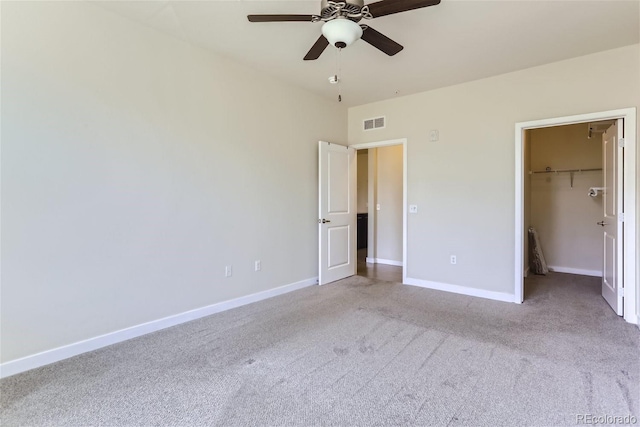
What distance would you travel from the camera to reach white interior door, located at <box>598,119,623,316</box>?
10.5ft

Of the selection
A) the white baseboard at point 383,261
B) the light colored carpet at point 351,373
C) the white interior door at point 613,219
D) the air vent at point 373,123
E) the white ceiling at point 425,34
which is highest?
the white ceiling at point 425,34

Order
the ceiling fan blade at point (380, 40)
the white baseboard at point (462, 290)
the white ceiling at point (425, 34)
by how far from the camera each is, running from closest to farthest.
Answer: the ceiling fan blade at point (380, 40) → the white ceiling at point (425, 34) → the white baseboard at point (462, 290)

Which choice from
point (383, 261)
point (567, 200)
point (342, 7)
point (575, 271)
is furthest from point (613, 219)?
point (342, 7)

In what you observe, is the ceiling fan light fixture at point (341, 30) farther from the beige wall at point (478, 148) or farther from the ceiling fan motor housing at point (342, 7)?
the beige wall at point (478, 148)

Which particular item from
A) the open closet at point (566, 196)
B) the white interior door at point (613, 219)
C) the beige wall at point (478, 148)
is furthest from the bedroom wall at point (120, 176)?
the open closet at point (566, 196)

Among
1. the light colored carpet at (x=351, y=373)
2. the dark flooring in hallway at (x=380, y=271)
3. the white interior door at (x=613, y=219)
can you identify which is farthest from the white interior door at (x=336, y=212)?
the white interior door at (x=613, y=219)

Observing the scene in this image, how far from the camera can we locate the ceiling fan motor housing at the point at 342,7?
191 centimetres

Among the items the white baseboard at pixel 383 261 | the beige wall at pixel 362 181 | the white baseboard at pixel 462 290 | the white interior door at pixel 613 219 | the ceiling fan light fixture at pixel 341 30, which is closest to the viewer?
the ceiling fan light fixture at pixel 341 30

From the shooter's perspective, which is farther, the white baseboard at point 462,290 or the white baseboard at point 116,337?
the white baseboard at point 462,290

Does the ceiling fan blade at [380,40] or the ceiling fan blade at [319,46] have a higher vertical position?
the ceiling fan blade at [319,46]

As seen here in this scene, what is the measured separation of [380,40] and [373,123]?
8.50 ft

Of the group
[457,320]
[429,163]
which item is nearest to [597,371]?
[457,320]

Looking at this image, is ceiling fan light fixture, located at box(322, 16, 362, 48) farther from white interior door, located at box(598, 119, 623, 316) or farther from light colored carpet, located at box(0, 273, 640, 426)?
white interior door, located at box(598, 119, 623, 316)

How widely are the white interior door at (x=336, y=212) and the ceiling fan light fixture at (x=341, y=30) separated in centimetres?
234
